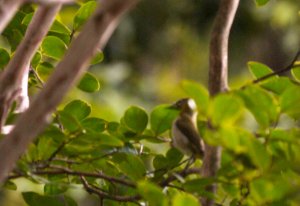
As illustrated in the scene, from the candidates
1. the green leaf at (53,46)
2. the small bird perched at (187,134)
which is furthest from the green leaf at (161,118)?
the green leaf at (53,46)

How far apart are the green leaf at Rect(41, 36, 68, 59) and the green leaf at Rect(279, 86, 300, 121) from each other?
19.1 inches

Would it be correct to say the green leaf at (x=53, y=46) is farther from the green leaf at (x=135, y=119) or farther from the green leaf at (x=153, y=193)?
the green leaf at (x=153, y=193)

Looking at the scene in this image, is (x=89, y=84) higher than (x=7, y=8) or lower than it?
lower

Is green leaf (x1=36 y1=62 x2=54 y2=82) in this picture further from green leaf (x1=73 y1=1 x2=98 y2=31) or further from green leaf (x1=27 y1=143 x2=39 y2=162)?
green leaf (x1=27 y1=143 x2=39 y2=162)

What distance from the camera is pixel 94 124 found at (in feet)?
2.48

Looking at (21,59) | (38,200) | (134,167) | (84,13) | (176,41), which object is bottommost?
(38,200)

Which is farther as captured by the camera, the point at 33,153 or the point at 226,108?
the point at 33,153

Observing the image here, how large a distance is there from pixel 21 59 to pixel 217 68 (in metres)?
0.35

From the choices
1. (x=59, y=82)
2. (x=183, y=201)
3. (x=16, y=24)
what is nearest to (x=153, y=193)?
(x=183, y=201)

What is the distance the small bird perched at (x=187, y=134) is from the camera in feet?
2.96

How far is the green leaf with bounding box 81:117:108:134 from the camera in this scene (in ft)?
2.48

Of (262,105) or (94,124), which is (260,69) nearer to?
(262,105)

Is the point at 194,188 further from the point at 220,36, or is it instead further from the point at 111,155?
the point at 220,36

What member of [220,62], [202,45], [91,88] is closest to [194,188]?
[220,62]
